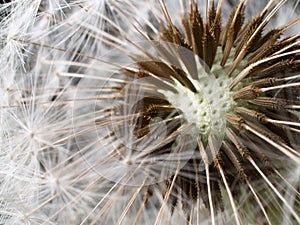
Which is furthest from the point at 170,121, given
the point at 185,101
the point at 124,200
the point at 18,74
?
the point at 18,74

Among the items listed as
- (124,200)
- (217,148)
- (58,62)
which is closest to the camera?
(217,148)

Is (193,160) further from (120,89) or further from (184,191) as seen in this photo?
(120,89)

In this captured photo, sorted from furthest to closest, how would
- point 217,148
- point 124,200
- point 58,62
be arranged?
point 58,62 → point 124,200 → point 217,148

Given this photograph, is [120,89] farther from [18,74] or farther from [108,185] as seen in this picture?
[18,74]

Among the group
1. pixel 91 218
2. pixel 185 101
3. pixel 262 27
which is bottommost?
pixel 91 218

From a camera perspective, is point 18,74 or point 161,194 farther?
point 18,74

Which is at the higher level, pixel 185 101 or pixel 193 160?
pixel 185 101
